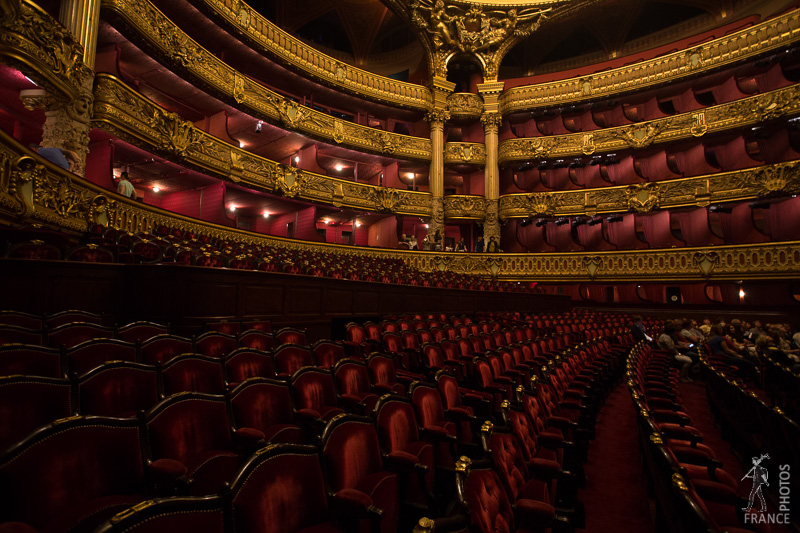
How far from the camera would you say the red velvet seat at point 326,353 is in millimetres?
1955

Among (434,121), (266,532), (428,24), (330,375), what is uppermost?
(428,24)

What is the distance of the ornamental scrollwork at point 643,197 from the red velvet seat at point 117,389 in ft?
29.2

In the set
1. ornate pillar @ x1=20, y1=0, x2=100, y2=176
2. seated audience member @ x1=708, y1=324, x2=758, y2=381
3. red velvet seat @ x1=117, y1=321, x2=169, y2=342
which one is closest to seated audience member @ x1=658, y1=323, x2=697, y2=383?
seated audience member @ x1=708, y1=324, x2=758, y2=381

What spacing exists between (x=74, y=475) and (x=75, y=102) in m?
4.46

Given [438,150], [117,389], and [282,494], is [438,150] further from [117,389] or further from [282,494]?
[282,494]

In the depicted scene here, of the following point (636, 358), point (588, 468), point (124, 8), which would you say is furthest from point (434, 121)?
point (588, 468)

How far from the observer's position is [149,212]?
428 cm

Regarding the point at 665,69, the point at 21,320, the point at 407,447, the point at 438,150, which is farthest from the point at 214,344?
the point at 665,69

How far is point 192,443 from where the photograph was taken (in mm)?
973

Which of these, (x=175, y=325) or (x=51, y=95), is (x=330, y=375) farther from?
(x=51, y=95)

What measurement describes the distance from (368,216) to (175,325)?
269 inches

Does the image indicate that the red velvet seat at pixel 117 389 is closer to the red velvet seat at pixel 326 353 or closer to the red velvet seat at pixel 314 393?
the red velvet seat at pixel 314 393

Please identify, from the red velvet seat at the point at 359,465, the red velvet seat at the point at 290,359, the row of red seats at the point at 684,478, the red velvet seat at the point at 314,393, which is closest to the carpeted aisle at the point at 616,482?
the row of red seats at the point at 684,478

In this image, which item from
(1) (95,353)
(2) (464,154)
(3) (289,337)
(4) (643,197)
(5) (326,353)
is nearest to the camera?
(1) (95,353)
